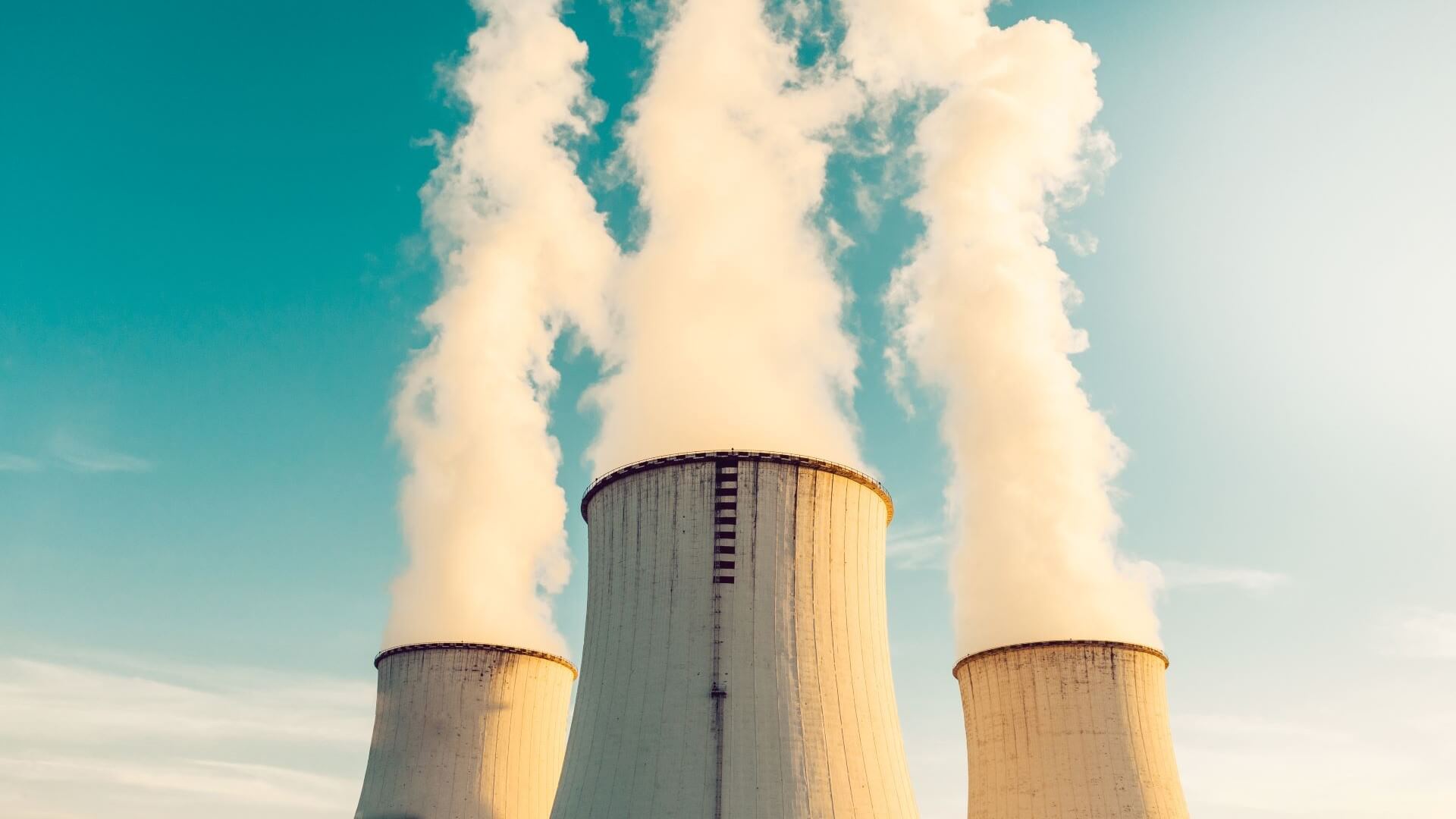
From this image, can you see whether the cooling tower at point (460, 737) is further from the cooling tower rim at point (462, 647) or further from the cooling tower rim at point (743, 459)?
the cooling tower rim at point (743, 459)

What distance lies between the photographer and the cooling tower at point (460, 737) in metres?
20.6

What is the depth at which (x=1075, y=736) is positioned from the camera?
1906 centimetres

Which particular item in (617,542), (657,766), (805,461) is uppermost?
(805,461)

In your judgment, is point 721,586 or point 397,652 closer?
point 721,586

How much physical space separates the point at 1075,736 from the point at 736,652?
8557mm

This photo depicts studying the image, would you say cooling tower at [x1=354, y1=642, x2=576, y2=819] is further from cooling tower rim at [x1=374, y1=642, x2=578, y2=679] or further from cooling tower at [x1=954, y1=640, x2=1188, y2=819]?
cooling tower at [x1=954, y1=640, x2=1188, y2=819]

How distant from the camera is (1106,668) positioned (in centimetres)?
1942

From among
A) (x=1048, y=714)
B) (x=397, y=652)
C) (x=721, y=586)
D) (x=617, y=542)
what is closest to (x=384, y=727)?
(x=397, y=652)

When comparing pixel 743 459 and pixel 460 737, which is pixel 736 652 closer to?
pixel 743 459

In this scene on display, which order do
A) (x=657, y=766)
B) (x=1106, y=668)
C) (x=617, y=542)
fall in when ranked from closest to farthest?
(x=657, y=766), (x=617, y=542), (x=1106, y=668)

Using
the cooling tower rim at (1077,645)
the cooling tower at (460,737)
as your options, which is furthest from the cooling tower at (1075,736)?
the cooling tower at (460,737)

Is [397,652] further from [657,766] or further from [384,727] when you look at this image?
[657,766]

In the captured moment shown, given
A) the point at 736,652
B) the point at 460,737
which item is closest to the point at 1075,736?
the point at 736,652

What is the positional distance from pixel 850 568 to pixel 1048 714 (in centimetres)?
687
